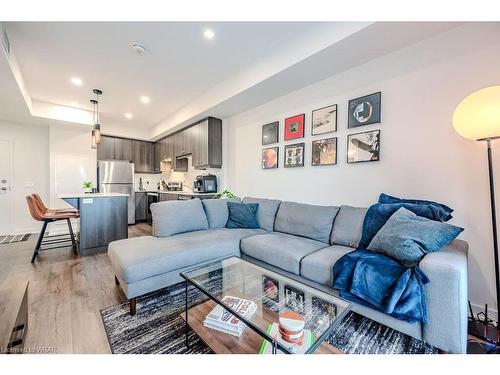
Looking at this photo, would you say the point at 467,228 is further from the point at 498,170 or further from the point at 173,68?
the point at 173,68

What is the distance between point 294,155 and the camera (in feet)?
10.3

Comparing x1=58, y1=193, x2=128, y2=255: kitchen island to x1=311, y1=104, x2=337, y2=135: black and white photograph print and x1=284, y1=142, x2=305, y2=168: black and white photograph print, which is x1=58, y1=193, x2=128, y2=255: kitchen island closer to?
x1=284, y1=142, x2=305, y2=168: black and white photograph print

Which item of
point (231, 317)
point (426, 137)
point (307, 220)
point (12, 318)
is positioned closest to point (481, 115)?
point (426, 137)

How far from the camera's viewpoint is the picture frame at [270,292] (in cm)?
141

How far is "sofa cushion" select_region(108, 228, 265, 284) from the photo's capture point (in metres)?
1.78

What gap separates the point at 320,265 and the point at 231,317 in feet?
2.75

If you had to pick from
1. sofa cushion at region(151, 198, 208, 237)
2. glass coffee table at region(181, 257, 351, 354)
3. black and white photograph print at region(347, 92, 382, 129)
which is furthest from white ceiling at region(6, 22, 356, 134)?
glass coffee table at region(181, 257, 351, 354)

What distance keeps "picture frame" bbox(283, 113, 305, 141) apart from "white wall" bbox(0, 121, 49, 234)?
5312 mm

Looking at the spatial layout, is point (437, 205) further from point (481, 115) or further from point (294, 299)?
point (294, 299)

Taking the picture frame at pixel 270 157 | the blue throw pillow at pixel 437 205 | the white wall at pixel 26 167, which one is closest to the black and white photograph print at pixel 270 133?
the picture frame at pixel 270 157

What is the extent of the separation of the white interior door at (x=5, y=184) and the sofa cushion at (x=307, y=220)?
553 centimetres

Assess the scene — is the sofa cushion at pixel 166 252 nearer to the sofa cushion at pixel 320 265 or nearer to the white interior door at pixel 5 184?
the sofa cushion at pixel 320 265

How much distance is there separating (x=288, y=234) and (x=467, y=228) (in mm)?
1611

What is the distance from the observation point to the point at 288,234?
2.66 m
